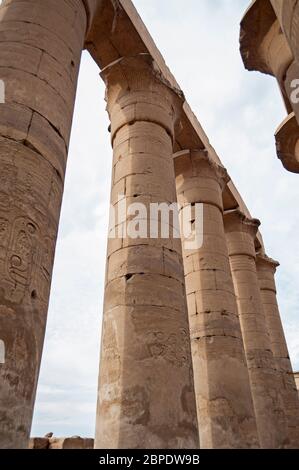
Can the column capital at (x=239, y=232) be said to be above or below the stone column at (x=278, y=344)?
above

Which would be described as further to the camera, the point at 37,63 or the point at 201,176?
the point at 201,176

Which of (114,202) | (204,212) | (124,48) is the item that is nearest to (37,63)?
(114,202)

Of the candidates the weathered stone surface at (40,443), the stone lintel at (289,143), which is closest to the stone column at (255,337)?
the stone lintel at (289,143)

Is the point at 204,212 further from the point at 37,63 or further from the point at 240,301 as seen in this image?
the point at 37,63

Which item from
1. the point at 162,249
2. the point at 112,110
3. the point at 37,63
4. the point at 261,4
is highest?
the point at 112,110

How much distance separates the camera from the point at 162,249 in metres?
7.32

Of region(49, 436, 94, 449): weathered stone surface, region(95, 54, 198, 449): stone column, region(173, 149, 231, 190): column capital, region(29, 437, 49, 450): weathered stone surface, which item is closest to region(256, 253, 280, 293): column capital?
region(173, 149, 231, 190): column capital

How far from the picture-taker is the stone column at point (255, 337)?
39.8 feet

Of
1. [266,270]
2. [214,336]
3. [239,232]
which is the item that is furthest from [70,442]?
[266,270]

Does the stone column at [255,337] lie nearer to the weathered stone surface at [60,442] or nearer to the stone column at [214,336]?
the stone column at [214,336]

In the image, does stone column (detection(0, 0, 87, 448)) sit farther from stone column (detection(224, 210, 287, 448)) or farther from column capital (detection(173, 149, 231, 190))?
stone column (detection(224, 210, 287, 448))

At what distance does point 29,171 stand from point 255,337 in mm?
11048

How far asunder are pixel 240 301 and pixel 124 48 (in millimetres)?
9214

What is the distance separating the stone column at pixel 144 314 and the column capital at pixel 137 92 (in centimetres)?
6
